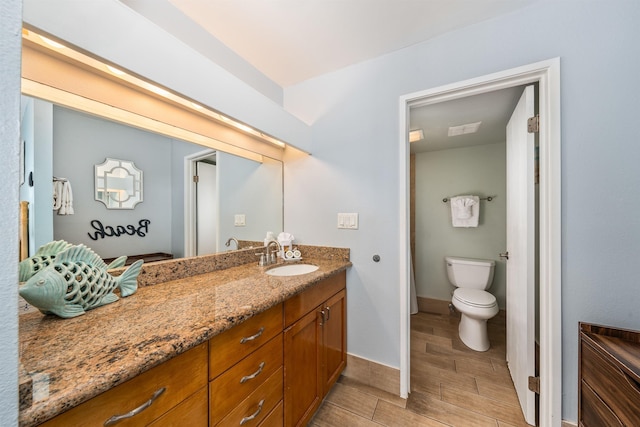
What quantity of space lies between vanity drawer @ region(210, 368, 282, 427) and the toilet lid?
1746 mm

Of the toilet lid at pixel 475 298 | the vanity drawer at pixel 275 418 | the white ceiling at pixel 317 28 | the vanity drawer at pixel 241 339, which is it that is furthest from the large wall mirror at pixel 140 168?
the toilet lid at pixel 475 298

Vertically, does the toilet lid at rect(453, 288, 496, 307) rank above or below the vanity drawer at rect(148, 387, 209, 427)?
below

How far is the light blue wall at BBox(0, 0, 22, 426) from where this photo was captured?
334 mm

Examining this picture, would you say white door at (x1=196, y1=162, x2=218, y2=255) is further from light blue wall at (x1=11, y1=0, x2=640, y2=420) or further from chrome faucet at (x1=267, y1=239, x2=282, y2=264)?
light blue wall at (x1=11, y1=0, x2=640, y2=420)

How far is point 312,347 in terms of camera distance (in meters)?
1.27

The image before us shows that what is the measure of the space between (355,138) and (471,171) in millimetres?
1807

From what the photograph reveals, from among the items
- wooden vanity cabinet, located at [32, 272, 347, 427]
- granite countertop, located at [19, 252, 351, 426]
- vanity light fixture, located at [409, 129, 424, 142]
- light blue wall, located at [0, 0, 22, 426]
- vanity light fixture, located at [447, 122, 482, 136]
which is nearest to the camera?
light blue wall, located at [0, 0, 22, 426]

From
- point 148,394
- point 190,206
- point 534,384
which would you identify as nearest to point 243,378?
point 148,394

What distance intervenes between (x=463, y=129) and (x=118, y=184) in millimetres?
2637

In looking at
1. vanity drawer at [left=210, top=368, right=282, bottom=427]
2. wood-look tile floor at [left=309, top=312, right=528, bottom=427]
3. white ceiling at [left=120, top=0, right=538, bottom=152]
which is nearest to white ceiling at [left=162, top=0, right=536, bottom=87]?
white ceiling at [left=120, top=0, right=538, bottom=152]

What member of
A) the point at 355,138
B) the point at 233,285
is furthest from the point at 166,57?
the point at 355,138

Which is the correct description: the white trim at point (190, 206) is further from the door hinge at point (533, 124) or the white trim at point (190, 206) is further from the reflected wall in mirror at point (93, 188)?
the door hinge at point (533, 124)

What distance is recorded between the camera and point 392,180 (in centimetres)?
156

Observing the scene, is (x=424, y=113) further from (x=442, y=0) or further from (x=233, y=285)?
(x=233, y=285)
